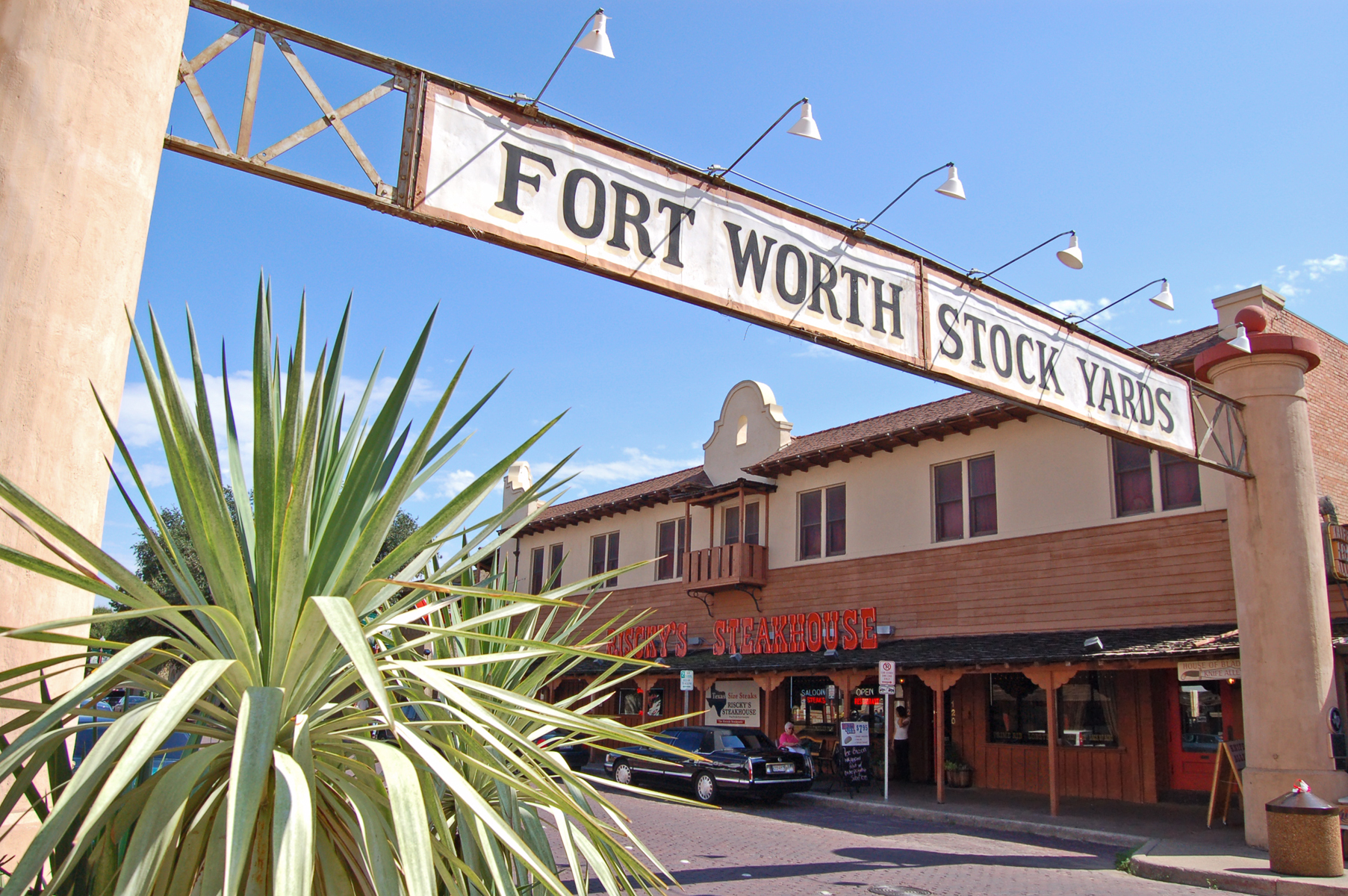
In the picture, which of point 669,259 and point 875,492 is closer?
point 669,259

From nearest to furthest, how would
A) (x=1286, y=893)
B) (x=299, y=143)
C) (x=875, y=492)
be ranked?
1. (x=299, y=143)
2. (x=1286, y=893)
3. (x=875, y=492)

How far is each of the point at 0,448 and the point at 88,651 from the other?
2.24 ft

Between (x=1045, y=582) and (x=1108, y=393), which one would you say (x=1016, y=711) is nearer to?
(x=1045, y=582)

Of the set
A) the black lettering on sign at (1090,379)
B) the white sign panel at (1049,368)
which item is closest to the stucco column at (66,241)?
the white sign panel at (1049,368)

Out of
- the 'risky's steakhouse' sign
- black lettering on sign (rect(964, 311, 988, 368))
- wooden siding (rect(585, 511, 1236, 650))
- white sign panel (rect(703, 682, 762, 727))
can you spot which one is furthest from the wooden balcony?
black lettering on sign (rect(964, 311, 988, 368))

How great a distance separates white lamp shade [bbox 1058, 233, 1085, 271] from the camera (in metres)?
9.60

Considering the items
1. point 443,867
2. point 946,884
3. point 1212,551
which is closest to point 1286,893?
point 946,884

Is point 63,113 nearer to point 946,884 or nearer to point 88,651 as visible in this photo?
point 88,651

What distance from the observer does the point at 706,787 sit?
18797 mm

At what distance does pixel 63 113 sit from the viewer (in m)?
3.32

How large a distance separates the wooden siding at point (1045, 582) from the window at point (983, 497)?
0.40 meters

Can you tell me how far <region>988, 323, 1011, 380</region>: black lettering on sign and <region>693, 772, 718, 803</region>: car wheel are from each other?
1176 centimetres

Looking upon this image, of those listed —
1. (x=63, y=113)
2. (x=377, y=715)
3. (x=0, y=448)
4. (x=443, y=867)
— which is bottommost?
(x=443, y=867)

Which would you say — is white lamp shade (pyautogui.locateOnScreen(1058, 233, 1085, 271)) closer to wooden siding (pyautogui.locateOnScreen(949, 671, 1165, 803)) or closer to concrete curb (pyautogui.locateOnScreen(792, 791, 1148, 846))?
concrete curb (pyautogui.locateOnScreen(792, 791, 1148, 846))
